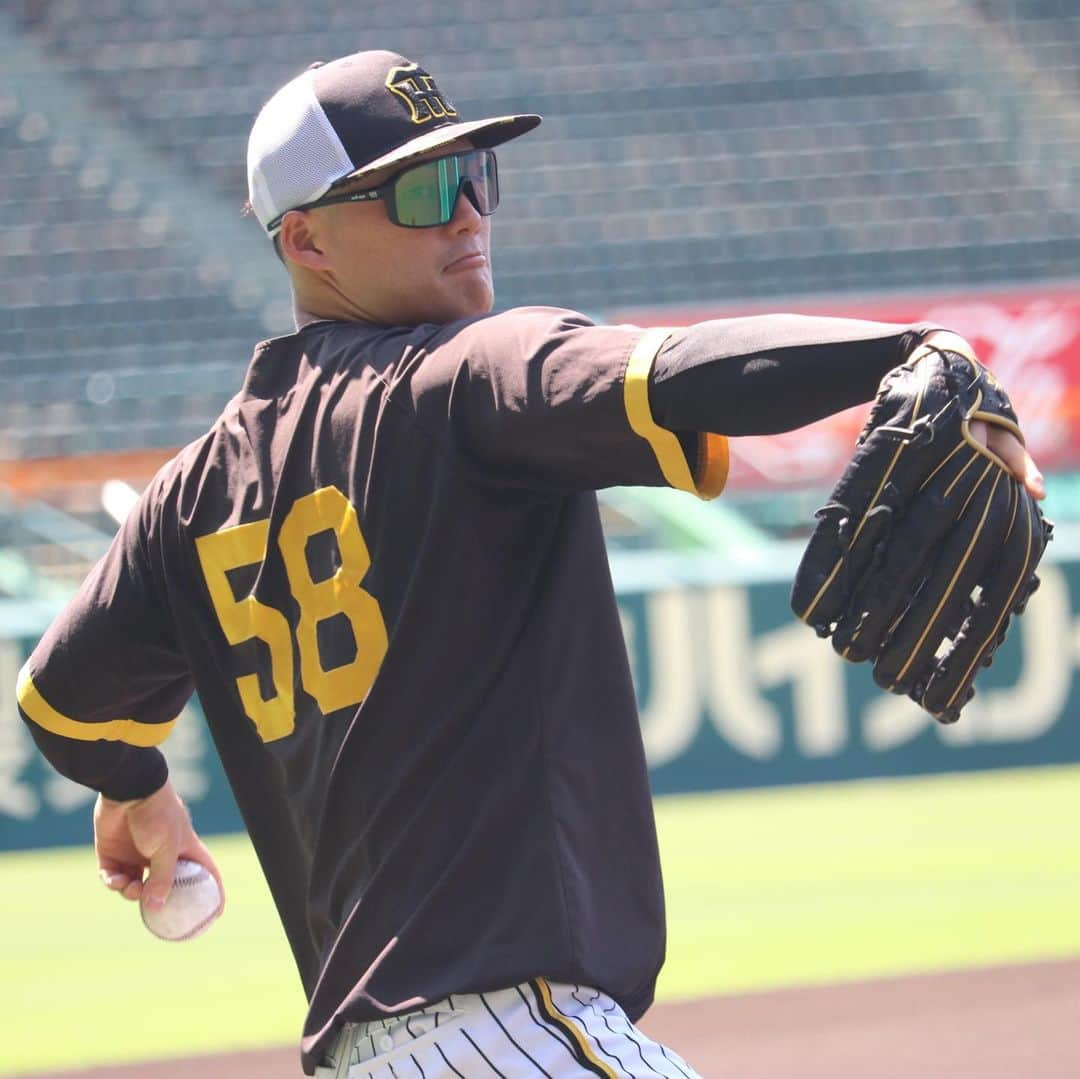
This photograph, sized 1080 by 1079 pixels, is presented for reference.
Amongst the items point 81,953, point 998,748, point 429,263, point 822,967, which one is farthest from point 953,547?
point 998,748

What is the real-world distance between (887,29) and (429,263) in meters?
10.8

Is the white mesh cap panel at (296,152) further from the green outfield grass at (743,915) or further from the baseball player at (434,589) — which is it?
the green outfield grass at (743,915)

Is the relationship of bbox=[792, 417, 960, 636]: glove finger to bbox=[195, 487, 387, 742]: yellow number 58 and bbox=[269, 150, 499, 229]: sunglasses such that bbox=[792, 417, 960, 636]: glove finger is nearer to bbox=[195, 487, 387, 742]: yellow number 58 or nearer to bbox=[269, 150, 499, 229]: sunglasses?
bbox=[195, 487, 387, 742]: yellow number 58

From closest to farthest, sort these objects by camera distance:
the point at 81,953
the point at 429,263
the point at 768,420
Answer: the point at 768,420 → the point at 429,263 → the point at 81,953

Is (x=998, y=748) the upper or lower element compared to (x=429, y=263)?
lower

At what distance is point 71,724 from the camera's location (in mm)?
2461

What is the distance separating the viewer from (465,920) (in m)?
1.94

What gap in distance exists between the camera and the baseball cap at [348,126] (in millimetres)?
2119

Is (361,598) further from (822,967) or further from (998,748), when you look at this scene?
(998,748)

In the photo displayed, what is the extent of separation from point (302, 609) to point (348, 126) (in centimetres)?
57

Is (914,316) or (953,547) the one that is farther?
(914,316)

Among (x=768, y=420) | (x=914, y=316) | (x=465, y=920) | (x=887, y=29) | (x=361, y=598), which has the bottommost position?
(x=914, y=316)

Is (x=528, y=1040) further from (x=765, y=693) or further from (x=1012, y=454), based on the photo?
(x=765, y=693)

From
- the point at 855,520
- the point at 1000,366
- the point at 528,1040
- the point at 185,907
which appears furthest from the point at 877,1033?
the point at 1000,366
